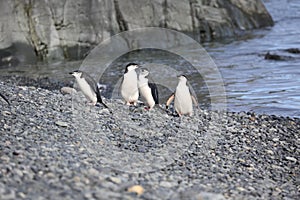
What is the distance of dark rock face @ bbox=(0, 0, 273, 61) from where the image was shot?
22.0 m

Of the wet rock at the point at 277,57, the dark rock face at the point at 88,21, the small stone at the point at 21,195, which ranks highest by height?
the small stone at the point at 21,195

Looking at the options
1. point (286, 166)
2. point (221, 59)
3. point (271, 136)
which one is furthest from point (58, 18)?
point (286, 166)

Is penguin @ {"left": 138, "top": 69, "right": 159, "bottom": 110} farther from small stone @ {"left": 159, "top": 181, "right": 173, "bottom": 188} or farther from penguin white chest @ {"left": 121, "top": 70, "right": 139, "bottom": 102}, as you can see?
small stone @ {"left": 159, "top": 181, "right": 173, "bottom": 188}

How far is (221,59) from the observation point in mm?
22750

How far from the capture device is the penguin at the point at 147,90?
35.4 ft

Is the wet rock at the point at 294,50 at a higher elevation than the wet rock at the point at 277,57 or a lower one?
lower

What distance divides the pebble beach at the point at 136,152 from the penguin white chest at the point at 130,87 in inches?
10.7

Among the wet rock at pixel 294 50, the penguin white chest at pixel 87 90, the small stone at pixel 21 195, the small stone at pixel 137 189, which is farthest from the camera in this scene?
the wet rock at pixel 294 50

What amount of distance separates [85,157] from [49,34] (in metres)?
16.3

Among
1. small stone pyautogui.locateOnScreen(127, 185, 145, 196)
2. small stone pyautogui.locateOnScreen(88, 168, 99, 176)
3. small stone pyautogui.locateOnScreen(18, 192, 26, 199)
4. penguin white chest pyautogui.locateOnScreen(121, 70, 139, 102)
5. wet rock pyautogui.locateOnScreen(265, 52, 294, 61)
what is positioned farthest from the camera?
wet rock pyautogui.locateOnScreen(265, 52, 294, 61)

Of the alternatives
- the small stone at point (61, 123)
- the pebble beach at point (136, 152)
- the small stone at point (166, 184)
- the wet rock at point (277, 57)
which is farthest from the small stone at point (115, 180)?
the wet rock at point (277, 57)

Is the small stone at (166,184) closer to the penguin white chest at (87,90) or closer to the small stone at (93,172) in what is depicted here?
the small stone at (93,172)

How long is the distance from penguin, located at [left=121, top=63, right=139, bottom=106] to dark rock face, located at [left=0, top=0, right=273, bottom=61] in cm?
1119

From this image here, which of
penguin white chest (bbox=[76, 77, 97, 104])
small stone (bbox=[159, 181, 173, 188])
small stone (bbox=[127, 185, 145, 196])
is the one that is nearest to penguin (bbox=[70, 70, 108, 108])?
penguin white chest (bbox=[76, 77, 97, 104])
